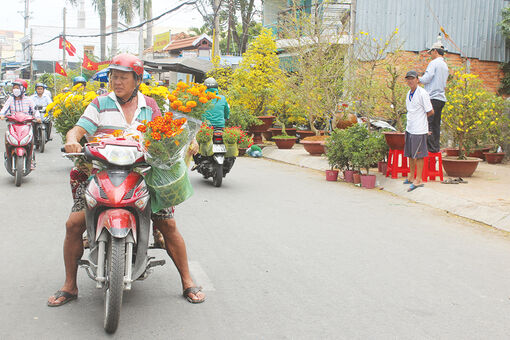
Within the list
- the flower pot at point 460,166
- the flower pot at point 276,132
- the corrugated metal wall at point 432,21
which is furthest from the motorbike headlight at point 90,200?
the corrugated metal wall at point 432,21

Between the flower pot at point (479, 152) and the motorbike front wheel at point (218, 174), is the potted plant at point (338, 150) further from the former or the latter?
the flower pot at point (479, 152)

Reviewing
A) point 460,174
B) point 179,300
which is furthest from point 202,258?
point 460,174

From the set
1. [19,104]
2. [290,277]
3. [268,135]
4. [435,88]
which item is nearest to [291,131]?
[268,135]

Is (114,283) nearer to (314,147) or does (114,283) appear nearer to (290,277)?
(290,277)

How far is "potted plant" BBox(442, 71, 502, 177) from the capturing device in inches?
426

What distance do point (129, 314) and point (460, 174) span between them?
8582 mm

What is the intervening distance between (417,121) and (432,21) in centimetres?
1140

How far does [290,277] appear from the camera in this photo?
5055 mm

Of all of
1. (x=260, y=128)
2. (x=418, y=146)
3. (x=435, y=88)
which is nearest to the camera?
(x=418, y=146)

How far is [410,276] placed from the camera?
5.19 m

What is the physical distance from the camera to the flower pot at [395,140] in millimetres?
10484

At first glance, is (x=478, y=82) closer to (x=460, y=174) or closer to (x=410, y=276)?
(x=460, y=174)

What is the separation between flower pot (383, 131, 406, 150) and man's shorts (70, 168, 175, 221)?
6.94 m

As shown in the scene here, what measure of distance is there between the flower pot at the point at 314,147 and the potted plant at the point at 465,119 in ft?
14.7
